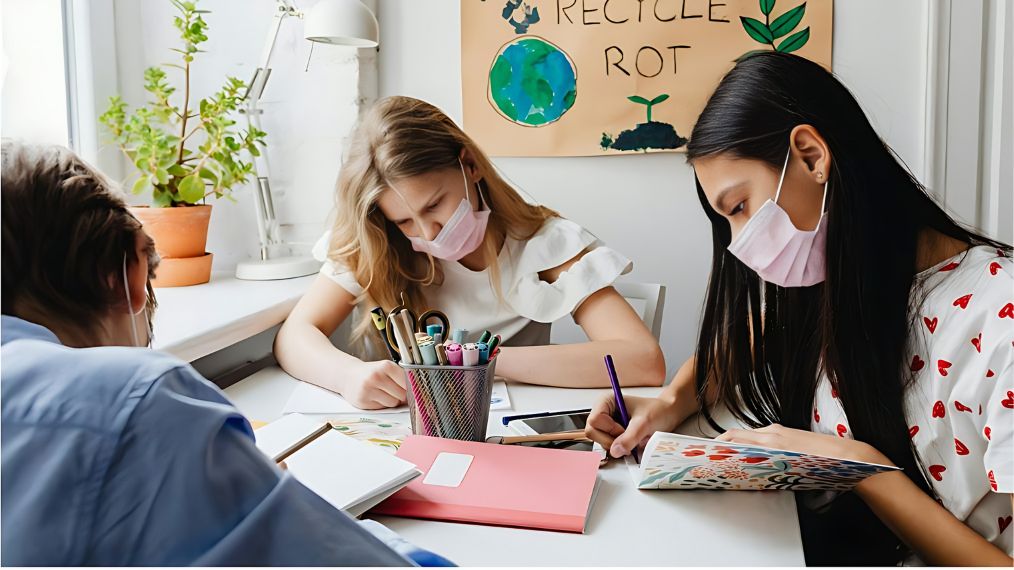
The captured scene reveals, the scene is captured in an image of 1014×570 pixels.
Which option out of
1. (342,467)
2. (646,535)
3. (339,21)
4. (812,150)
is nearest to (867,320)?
(812,150)

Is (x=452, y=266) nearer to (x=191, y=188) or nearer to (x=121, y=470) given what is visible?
(x=191, y=188)

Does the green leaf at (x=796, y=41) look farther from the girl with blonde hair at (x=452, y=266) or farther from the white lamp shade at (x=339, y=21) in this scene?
the white lamp shade at (x=339, y=21)

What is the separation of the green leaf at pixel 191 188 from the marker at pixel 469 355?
940 millimetres

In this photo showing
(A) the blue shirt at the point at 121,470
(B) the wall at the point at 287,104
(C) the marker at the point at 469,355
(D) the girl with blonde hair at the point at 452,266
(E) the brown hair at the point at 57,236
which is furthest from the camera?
(B) the wall at the point at 287,104

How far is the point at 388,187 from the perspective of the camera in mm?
1436

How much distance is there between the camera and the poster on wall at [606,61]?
203 centimetres

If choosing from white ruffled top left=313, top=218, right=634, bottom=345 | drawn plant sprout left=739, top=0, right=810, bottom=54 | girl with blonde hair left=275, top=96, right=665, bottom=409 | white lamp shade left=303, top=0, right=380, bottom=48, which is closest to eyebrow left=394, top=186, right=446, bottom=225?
girl with blonde hair left=275, top=96, right=665, bottom=409

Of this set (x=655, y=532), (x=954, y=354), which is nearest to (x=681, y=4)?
(x=954, y=354)

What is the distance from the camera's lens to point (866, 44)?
200 cm

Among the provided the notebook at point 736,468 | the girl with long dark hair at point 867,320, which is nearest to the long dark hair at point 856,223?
the girl with long dark hair at point 867,320

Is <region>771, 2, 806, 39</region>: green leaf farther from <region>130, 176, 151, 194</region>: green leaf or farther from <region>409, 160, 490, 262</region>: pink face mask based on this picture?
<region>130, 176, 151, 194</region>: green leaf

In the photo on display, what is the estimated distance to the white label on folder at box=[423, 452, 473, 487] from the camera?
88 cm

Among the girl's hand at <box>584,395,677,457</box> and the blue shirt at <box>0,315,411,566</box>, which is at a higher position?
the blue shirt at <box>0,315,411,566</box>

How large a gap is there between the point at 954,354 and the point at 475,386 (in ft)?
1.75
